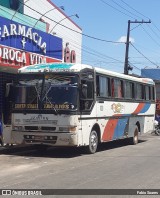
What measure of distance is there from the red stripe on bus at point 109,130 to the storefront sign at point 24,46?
14.9ft

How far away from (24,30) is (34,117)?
19.9ft

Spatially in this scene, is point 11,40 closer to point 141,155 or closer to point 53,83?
point 53,83

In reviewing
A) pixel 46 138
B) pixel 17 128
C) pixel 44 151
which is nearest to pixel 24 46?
pixel 44 151

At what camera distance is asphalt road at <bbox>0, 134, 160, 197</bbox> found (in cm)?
940

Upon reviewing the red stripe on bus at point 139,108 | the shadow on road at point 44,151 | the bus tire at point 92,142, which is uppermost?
the red stripe on bus at point 139,108

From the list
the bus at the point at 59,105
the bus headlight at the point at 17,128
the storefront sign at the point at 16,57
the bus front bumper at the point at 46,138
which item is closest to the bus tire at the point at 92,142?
the bus at the point at 59,105

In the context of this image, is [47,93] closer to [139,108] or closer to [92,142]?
[92,142]

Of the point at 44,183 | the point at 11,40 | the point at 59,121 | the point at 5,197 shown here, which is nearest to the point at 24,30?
the point at 11,40

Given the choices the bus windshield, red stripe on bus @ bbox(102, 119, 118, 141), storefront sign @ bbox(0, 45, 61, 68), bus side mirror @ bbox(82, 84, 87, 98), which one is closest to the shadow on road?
red stripe on bus @ bbox(102, 119, 118, 141)

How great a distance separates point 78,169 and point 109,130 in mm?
5670

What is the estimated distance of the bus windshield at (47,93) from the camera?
47.3ft

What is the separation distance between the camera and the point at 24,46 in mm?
19531

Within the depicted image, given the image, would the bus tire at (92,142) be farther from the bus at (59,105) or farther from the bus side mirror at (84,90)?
the bus side mirror at (84,90)

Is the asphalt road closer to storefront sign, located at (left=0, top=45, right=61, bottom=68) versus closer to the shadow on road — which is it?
the shadow on road
